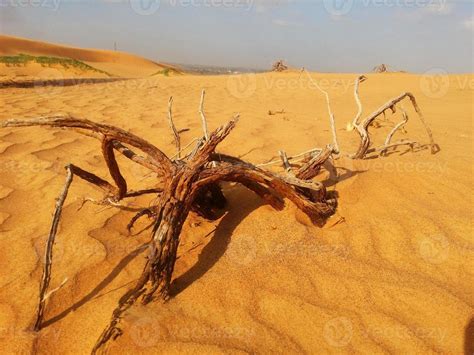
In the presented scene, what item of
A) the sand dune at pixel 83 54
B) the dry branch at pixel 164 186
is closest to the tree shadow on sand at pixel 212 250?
the dry branch at pixel 164 186

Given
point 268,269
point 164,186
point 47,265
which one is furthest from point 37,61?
point 268,269

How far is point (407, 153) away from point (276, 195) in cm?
156

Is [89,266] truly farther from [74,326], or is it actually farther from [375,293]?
[375,293]

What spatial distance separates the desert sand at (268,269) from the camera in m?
1.39

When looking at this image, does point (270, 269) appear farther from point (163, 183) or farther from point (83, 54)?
point (83, 54)

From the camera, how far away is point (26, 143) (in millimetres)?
3408

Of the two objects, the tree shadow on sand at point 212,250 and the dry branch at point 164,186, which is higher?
the dry branch at point 164,186

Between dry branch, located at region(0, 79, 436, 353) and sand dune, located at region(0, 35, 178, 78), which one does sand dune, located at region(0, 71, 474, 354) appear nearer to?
dry branch, located at region(0, 79, 436, 353)

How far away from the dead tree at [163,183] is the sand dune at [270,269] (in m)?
0.09

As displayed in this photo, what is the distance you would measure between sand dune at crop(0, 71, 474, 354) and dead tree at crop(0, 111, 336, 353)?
0.29 ft

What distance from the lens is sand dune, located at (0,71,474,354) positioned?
4.56 ft

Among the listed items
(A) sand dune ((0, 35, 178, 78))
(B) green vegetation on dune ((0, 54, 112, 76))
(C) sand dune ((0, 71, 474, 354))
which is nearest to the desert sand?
(C) sand dune ((0, 71, 474, 354))

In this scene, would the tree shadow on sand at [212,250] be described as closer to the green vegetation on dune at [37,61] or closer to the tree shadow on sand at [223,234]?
the tree shadow on sand at [223,234]

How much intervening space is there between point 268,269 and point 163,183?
611 mm
